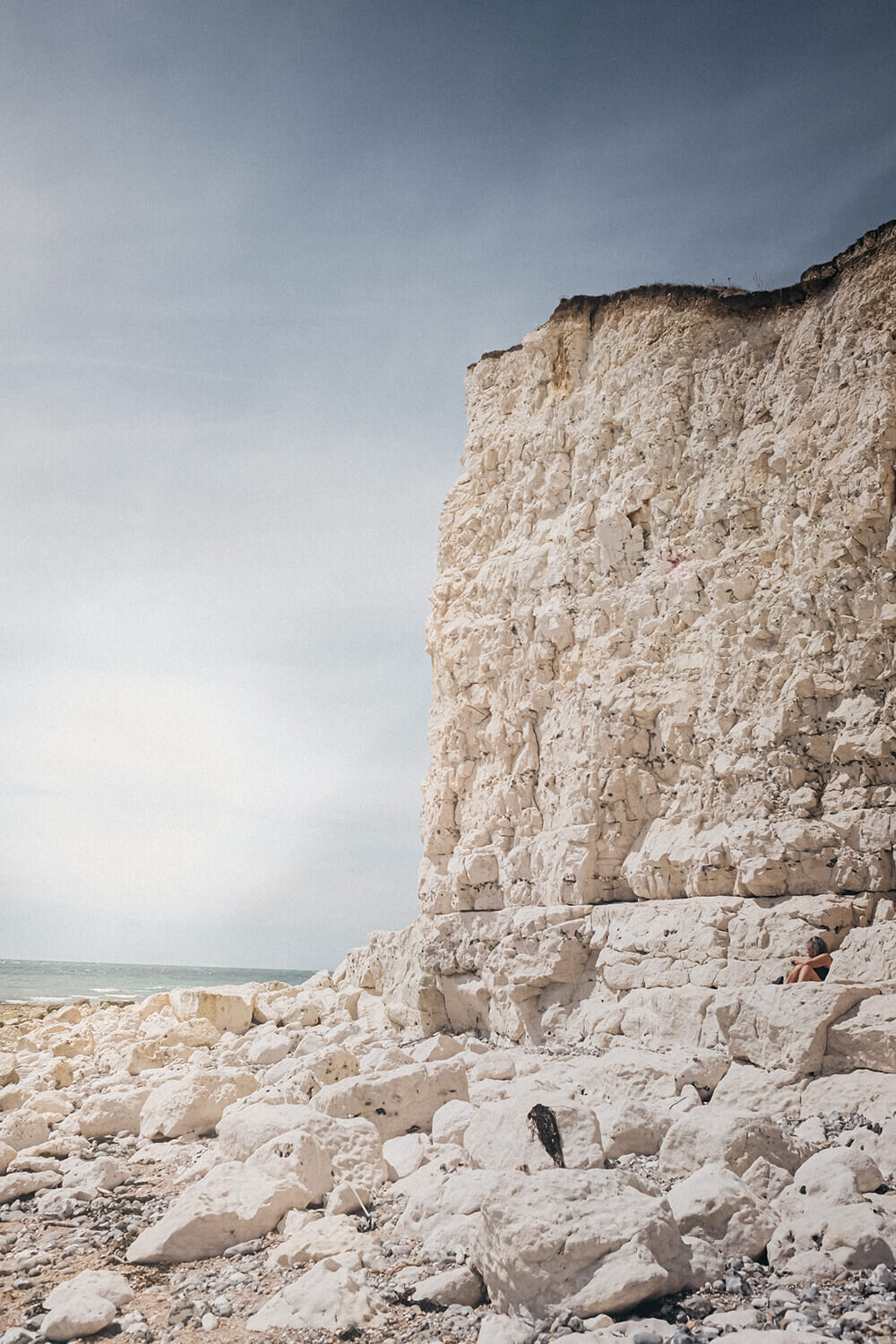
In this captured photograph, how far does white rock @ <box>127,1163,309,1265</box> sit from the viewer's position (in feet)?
17.7

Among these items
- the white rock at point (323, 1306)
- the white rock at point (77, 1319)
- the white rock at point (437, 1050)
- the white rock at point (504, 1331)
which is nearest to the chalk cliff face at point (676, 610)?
the white rock at point (437, 1050)

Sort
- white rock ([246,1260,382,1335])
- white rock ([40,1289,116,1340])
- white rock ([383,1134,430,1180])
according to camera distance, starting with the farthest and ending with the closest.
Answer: white rock ([383,1134,430,1180]) < white rock ([40,1289,116,1340]) < white rock ([246,1260,382,1335])

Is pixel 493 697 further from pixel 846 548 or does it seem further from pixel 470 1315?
pixel 470 1315

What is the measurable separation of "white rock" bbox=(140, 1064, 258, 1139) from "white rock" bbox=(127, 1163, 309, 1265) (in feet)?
8.68

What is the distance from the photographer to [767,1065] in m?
7.15

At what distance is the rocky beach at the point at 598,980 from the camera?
441 cm

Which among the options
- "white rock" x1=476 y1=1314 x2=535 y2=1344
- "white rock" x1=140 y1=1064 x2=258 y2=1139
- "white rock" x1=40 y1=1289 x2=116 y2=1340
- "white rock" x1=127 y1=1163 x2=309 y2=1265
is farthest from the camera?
"white rock" x1=140 y1=1064 x2=258 y2=1139

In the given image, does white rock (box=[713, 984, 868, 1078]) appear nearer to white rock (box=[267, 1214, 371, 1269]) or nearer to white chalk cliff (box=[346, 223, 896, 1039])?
white chalk cliff (box=[346, 223, 896, 1039])

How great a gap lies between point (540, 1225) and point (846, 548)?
26.3 ft

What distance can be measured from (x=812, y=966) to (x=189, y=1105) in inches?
245

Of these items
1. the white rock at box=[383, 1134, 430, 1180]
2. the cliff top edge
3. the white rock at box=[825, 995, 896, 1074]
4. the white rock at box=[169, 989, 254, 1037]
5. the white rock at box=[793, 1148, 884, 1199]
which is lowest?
the white rock at box=[169, 989, 254, 1037]

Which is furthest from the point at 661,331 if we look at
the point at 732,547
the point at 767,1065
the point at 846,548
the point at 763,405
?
the point at 767,1065

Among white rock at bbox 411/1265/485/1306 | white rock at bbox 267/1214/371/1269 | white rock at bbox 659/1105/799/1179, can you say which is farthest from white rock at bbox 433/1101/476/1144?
white rock at bbox 411/1265/485/1306

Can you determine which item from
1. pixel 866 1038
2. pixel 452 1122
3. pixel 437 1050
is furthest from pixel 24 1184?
pixel 866 1038
